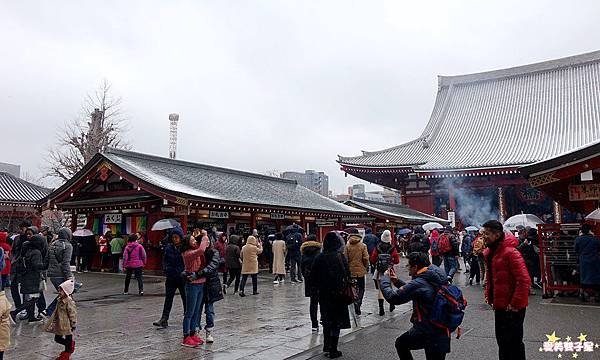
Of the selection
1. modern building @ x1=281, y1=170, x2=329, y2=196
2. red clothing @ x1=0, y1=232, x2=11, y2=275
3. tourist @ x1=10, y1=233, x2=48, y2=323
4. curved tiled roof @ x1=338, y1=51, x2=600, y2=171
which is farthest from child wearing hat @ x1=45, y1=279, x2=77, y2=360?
modern building @ x1=281, y1=170, x2=329, y2=196

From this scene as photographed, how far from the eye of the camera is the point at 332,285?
608cm

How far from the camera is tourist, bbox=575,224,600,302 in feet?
30.2

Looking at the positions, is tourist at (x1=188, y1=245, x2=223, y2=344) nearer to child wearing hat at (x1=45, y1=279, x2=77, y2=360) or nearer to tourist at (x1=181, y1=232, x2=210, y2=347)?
tourist at (x1=181, y1=232, x2=210, y2=347)

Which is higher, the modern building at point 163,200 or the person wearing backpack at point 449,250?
the modern building at point 163,200

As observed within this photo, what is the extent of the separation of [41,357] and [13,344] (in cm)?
104

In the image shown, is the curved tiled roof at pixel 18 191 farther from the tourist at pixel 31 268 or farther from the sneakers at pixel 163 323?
the sneakers at pixel 163 323

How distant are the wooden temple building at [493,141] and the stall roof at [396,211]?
126cm

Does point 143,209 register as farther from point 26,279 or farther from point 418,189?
point 418,189

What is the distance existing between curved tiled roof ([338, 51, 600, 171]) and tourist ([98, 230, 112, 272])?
14851 millimetres

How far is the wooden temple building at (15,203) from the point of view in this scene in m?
25.3

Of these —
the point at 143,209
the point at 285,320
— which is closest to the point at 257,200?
the point at 143,209

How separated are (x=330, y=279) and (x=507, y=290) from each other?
2323mm

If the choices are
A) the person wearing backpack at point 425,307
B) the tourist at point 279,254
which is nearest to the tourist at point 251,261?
the tourist at point 279,254

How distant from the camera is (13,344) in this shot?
676cm
